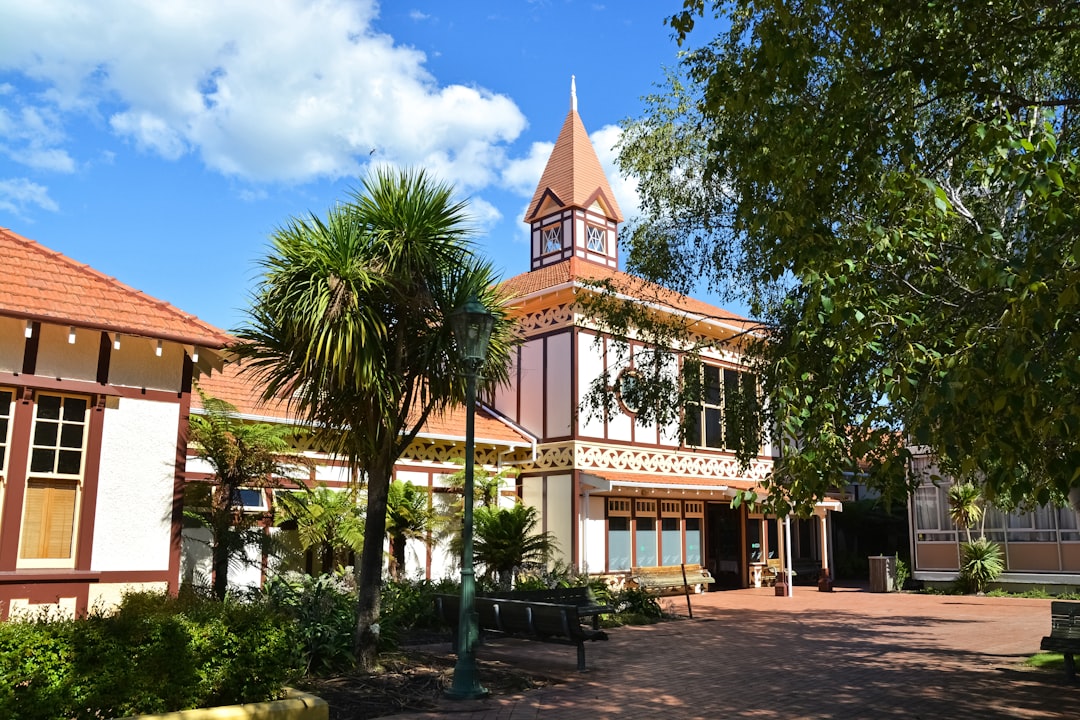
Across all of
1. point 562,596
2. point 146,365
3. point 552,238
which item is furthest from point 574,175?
point 146,365

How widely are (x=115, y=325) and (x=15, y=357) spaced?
106 cm

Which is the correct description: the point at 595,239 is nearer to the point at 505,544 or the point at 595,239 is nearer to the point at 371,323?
the point at 505,544

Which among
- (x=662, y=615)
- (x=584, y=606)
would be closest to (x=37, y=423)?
A: (x=584, y=606)

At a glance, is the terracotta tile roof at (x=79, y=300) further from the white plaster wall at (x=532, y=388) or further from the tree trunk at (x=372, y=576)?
the white plaster wall at (x=532, y=388)

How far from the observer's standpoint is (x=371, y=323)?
31.4 feet

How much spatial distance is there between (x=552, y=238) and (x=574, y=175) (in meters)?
1.91

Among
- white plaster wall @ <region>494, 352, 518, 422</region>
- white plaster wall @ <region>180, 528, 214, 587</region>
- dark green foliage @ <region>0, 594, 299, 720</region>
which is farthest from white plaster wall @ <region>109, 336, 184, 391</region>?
white plaster wall @ <region>494, 352, 518, 422</region>

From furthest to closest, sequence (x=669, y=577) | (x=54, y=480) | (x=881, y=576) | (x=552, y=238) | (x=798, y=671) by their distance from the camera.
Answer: (x=552, y=238)
(x=881, y=576)
(x=669, y=577)
(x=798, y=671)
(x=54, y=480)

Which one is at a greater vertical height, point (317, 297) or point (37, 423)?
point (317, 297)

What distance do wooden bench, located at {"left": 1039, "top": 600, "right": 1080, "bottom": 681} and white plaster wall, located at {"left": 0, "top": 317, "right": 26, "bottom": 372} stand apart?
11807 mm

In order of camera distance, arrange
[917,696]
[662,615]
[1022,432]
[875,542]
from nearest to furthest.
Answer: [1022,432] < [917,696] < [662,615] < [875,542]

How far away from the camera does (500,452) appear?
66.3ft

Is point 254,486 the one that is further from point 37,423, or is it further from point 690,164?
point 690,164

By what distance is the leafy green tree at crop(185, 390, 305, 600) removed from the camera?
12836 millimetres
